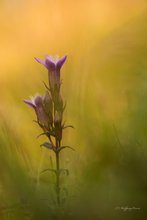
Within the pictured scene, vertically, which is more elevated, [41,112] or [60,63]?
[60,63]

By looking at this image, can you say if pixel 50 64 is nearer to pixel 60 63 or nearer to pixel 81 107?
pixel 60 63

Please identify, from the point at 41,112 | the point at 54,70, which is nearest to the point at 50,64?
the point at 54,70

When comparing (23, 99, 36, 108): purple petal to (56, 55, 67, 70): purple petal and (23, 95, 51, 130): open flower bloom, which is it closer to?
(23, 95, 51, 130): open flower bloom

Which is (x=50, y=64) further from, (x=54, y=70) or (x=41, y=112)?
(x=41, y=112)

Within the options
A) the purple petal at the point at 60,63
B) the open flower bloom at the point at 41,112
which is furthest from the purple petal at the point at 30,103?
the purple petal at the point at 60,63

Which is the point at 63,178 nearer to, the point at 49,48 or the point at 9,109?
the point at 9,109

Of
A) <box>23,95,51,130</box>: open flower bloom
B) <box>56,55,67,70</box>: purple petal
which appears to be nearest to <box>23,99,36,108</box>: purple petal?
<box>23,95,51,130</box>: open flower bloom

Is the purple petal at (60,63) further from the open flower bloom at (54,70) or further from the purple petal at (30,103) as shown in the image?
the purple petal at (30,103)

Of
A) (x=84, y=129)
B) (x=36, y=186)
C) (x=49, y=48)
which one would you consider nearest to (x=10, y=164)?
(x=36, y=186)
